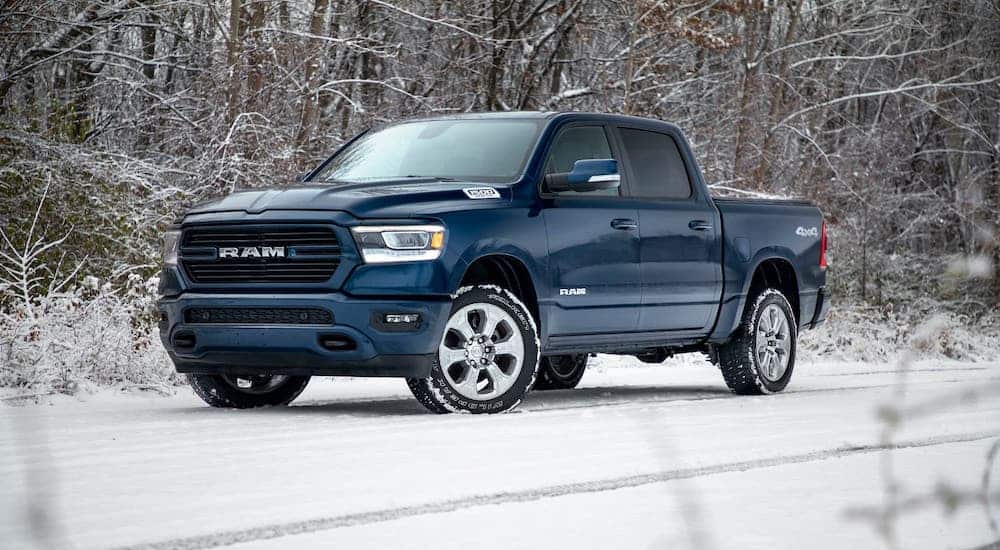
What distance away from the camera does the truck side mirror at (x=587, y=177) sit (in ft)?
31.0

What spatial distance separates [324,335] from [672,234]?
2.92m

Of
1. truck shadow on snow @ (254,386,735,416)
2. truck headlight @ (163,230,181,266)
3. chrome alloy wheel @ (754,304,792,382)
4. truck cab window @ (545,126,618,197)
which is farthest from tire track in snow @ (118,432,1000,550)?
truck headlight @ (163,230,181,266)

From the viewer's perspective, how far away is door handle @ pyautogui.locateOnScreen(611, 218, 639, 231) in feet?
32.5

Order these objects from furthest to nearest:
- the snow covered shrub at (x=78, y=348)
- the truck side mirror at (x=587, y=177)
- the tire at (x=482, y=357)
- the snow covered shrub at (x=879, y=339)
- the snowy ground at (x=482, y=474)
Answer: the snow covered shrub at (x=879, y=339), the snow covered shrub at (x=78, y=348), the truck side mirror at (x=587, y=177), the tire at (x=482, y=357), the snowy ground at (x=482, y=474)

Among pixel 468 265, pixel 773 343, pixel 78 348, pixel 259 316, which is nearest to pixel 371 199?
pixel 468 265

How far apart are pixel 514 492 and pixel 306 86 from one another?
13.9 metres

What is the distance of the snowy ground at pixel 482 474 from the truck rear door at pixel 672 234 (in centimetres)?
72

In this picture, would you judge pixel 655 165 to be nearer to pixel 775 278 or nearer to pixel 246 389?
pixel 775 278

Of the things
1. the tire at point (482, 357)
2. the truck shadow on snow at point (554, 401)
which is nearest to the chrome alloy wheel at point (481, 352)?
the tire at point (482, 357)

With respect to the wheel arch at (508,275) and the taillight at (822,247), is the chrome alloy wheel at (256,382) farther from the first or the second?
the taillight at (822,247)

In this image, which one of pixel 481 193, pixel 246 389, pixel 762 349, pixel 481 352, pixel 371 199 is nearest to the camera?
pixel 371 199

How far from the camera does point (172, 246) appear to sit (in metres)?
9.36

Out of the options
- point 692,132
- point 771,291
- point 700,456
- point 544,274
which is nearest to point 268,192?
point 544,274

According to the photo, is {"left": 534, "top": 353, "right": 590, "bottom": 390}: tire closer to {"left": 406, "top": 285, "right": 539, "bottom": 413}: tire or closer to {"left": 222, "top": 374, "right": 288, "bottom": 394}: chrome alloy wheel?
{"left": 222, "top": 374, "right": 288, "bottom": 394}: chrome alloy wheel
